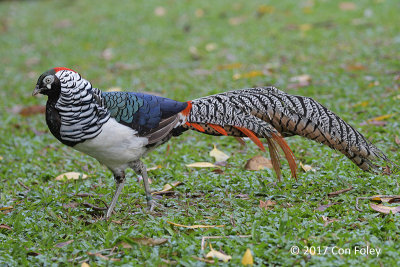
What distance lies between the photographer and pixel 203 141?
5.96 metres

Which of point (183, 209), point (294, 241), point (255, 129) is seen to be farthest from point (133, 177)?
point (294, 241)

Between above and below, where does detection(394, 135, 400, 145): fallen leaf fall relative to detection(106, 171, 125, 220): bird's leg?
above

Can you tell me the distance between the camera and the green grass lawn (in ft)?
11.6

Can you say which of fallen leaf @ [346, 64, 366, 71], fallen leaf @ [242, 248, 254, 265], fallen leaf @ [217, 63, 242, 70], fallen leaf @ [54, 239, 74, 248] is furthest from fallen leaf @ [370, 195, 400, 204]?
fallen leaf @ [217, 63, 242, 70]

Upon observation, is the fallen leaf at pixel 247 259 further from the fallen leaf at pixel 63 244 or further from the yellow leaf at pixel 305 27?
the yellow leaf at pixel 305 27

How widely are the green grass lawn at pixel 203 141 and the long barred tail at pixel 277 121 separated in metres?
0.41

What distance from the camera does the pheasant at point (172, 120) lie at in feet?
12.6

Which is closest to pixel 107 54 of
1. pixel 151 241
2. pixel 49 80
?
pixel 49 80

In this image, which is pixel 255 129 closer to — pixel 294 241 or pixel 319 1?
pixel 294 241

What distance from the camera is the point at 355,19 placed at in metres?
9.96

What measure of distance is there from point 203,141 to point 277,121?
192 centimetres

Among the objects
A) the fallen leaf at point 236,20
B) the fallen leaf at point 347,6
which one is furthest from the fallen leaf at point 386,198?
the fallen leaf at point 347,6

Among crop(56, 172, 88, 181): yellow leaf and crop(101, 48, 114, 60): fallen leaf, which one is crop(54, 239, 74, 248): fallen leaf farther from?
crop(101, 48, 114, 60): fallen leaf

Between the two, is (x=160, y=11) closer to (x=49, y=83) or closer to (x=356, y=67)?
(x=356, y=67)
